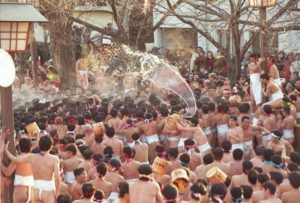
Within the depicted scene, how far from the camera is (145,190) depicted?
1021 centimetres

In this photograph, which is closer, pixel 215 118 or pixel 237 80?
pixel 215 118

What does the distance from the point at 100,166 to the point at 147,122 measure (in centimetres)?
426

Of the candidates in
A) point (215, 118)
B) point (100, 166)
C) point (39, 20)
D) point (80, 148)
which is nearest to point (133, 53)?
point (215, 118)

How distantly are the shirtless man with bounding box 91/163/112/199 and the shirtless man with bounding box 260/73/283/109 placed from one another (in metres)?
5.50

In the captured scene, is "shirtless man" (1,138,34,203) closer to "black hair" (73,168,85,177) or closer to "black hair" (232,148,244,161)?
"black hair" (73,168,85,177)

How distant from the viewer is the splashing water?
1673 centimetres

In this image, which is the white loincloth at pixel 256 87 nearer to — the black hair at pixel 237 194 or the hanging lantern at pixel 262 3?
the hanging lantern at pixel 262 3

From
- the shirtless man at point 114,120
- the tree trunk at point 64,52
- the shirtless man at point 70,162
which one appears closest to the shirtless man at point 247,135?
the shirtless man at point 114,120

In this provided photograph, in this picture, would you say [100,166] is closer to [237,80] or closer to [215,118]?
[215,118]

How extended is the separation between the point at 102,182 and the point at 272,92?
19.6 feet

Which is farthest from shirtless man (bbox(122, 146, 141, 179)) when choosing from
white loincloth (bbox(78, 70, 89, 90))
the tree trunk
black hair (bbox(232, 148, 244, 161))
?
the tree trunk

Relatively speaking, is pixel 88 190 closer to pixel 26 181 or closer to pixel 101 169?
pixel 26 181

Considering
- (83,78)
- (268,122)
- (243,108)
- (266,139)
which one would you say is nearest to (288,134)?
(268,122)

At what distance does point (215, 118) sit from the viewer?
15.4 metres
